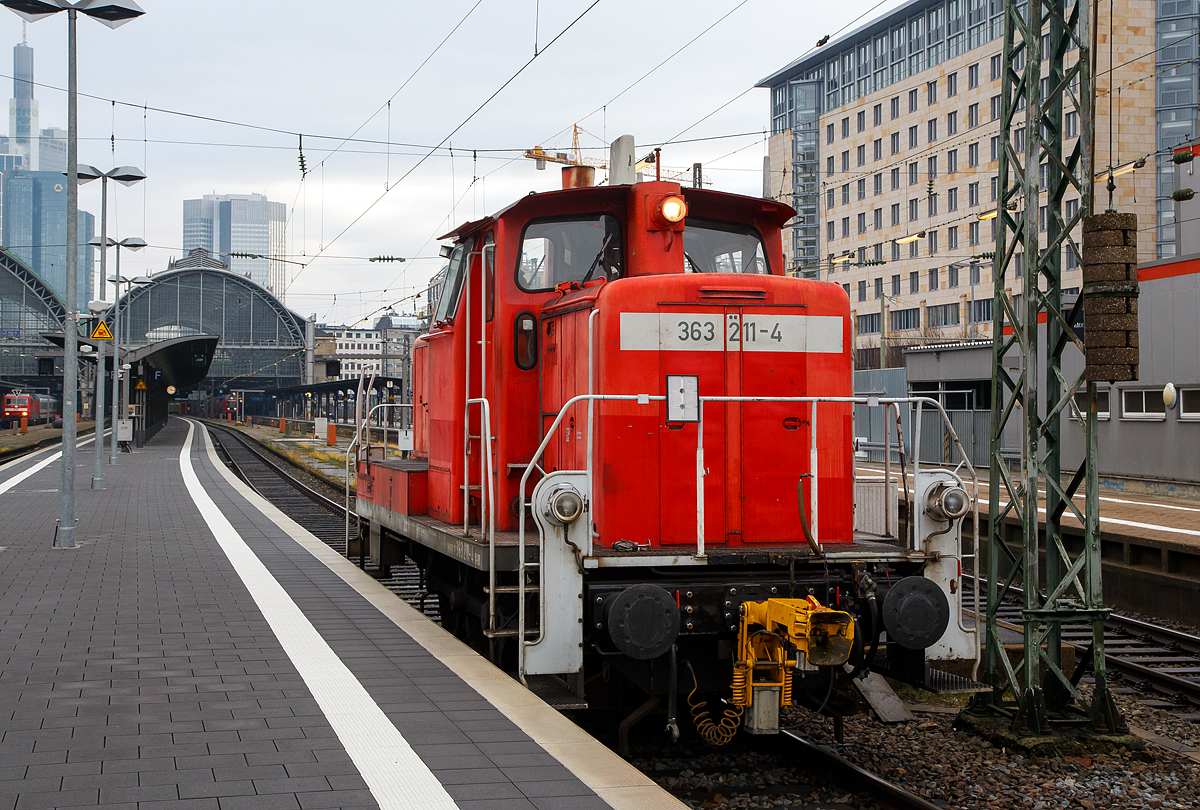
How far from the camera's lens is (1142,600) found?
12484 mm

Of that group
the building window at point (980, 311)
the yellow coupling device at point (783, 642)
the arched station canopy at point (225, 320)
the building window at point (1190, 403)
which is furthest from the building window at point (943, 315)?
the arched station canopy at point (225, 320)

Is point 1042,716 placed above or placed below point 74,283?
below

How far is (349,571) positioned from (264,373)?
90919 mm

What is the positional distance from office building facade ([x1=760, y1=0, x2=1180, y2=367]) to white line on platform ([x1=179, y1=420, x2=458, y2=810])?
37.9m

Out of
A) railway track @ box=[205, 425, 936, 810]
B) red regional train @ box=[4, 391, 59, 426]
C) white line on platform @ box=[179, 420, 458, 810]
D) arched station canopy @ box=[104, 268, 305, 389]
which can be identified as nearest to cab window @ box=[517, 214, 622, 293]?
white line on platform @ box=[179, 420, 458, 810]

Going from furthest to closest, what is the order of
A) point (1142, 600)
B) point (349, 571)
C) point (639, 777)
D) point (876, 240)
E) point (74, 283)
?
1. point (876, 240)
2. point (74, 283)
3. point (1142, 600)
4. point (349, 571)
5. point (639, 777)

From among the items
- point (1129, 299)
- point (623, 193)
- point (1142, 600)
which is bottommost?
point (1142, 600)

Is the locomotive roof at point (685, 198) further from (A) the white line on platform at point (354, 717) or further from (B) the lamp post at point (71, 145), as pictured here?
(B) the lamp post at point (71, 145)

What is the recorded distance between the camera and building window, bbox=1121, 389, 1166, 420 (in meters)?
21.1

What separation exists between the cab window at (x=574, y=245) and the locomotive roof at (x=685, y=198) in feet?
0.35

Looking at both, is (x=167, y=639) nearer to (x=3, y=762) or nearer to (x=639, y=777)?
(x=3, y=762)

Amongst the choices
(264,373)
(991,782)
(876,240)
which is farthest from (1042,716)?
(264,373)

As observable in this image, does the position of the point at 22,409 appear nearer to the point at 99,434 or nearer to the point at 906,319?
the point at 99,434

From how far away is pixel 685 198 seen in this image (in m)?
6.95
